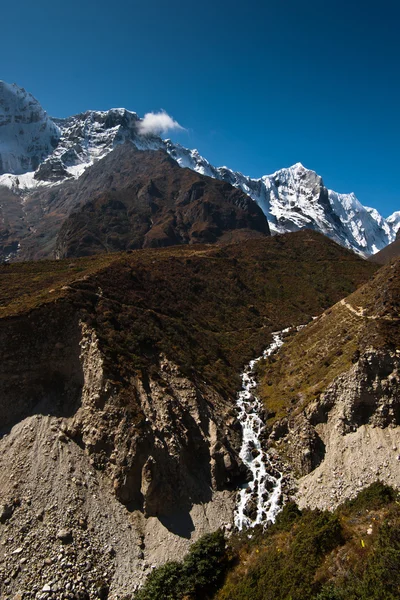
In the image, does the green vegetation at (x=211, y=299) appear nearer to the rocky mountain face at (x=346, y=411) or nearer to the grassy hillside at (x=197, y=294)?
the grassy hillside at (x=197, y=294)

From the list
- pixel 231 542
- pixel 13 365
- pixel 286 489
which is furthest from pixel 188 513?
pixel 13 365

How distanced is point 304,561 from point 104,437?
81.8 feet

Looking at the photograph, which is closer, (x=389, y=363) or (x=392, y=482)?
(x=392, y=482)

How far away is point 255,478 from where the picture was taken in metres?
45.5

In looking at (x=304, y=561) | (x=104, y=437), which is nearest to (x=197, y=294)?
(x=104, y=437)

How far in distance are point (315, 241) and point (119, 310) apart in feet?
317

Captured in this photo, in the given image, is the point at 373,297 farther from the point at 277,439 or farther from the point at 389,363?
the point at 277,439

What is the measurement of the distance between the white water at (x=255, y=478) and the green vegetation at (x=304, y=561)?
3326 mm

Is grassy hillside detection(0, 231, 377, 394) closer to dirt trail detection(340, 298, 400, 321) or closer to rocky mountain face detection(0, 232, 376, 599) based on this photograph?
rocky mountain face detection(0, 232, 376, 599)

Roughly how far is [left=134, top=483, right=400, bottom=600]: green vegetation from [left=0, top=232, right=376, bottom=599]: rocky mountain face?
5.34 meters

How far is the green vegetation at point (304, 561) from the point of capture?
2302 cm

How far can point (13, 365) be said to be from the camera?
150ft

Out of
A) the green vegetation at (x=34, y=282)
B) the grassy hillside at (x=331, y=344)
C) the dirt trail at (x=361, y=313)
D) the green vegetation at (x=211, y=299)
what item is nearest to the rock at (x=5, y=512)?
the green vegetation at (x=211, y=299)

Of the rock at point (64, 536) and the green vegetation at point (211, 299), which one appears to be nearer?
the rock at point (64, 536)
